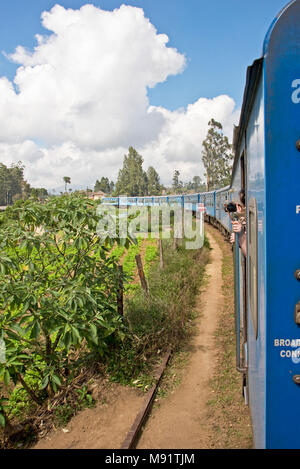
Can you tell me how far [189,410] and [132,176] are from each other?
82920mm

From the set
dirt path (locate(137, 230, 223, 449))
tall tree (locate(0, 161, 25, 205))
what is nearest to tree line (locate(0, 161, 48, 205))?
tall tree (locate(0, 161, 25, 205))

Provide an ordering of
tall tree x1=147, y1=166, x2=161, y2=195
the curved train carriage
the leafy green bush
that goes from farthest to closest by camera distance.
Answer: tall tree x1=147, y1=166, x2=161, y2=195 → the leafy green bush → the curved train carriage

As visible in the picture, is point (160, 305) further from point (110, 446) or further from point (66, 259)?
point (110, 446)

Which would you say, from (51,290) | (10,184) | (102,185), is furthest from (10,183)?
(51,290)

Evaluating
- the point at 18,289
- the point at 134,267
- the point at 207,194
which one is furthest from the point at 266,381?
the point at 207,194

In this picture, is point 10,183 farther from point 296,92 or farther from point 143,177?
point 296,92

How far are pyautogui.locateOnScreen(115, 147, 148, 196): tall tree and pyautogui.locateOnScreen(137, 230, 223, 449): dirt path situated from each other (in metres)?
78.2

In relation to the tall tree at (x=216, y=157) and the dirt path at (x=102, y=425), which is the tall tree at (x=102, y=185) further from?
the dirt path at (x=102, y=425)

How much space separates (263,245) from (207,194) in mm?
25691

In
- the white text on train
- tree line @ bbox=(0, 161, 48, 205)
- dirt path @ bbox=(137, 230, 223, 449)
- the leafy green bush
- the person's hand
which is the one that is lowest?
dirt path @ bbox=(137, 230, 223, 449)

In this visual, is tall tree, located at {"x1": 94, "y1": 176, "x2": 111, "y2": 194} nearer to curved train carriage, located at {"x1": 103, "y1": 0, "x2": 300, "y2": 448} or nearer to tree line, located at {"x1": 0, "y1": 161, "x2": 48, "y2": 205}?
tree line, located at {"x1": 0, "y1": 161, "x2": 48, "y2": 205}

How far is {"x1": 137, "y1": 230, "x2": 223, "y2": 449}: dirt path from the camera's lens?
3762 millimetres

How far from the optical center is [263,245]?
6.38ft
